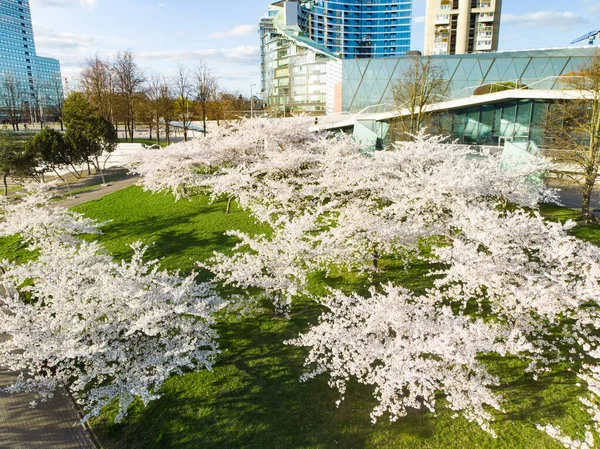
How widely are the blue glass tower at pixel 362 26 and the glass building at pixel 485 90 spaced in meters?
101

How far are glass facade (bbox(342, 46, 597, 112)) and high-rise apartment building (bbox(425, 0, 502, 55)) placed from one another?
27.8 m

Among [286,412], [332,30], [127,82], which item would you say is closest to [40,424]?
[286,412]

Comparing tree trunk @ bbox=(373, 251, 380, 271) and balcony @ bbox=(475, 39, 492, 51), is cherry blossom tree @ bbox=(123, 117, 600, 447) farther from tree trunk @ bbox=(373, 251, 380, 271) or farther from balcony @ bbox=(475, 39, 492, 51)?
balcony @ bbox=(475, 39, 492, 51)

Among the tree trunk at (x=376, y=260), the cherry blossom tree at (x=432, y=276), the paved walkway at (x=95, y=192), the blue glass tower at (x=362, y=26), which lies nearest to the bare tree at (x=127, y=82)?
the paved walkway at (x=95, y=192)

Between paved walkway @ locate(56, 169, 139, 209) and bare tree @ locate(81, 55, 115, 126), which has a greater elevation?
bare tree @ locate(81, 55, 115, 126)

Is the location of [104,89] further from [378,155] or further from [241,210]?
[378,155]

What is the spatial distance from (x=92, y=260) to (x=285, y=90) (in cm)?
7424

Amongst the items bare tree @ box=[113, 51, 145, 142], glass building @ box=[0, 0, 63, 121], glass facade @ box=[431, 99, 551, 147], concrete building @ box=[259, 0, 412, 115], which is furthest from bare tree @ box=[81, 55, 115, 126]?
glass building @ box=[0, 0, 63, 121]

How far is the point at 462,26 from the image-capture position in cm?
6675

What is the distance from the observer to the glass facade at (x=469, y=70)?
36281 mm

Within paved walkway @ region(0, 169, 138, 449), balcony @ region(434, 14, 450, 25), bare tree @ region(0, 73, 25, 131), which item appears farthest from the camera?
bare tree @ region(0, 73, 25, 131)

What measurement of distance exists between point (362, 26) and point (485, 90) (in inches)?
4917

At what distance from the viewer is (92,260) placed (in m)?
13.5

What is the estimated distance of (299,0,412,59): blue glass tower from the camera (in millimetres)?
135375
